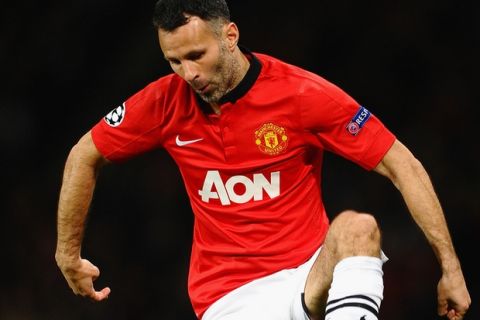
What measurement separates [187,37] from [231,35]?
18 centimetres

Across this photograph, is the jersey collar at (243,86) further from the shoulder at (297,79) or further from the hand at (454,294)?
the hand at (454,294)

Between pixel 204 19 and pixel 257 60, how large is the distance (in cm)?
24

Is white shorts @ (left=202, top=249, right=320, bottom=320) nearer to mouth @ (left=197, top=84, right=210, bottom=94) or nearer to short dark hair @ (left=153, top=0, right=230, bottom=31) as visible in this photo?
mouth @ (left=197, top=84, right=210, bottom=94)

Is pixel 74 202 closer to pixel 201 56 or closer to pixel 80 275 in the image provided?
pixel 80 275

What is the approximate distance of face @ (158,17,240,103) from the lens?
3043 mm

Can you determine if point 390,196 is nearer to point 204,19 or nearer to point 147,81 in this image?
point 147,81

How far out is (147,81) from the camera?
6152mm

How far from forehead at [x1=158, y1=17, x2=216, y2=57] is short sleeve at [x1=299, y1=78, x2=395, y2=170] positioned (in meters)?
0.33

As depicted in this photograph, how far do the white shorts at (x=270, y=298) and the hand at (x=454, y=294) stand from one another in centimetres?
40

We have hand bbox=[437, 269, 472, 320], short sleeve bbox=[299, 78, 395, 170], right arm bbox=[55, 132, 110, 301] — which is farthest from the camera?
right arm bbox=[55, 132, 110, 301]

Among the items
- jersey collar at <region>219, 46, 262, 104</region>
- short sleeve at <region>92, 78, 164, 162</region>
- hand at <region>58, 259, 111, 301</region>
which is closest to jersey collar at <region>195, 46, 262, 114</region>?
jersey collar at <region>219, 46, 262, 104</region>

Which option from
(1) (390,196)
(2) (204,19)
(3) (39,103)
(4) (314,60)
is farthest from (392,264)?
(2) (204,19)

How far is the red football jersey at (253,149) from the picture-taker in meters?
3.11

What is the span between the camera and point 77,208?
3438mm
